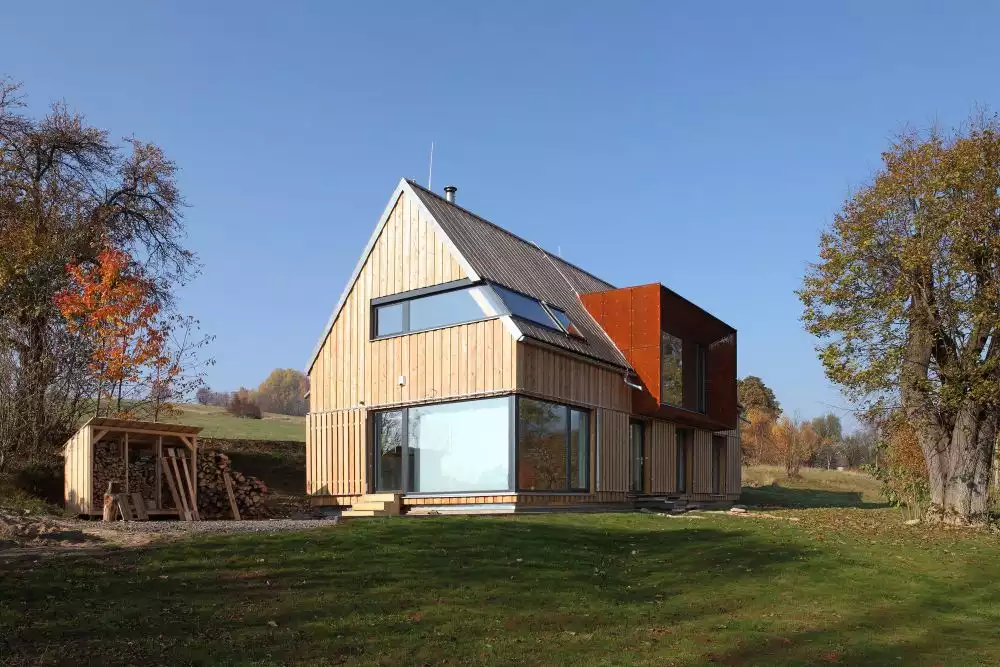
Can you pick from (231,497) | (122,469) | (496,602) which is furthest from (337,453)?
(496,602)

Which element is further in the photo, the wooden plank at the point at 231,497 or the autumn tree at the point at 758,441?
the autumn tree at the point at 758,441

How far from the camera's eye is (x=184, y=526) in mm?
13852

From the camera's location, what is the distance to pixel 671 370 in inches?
899

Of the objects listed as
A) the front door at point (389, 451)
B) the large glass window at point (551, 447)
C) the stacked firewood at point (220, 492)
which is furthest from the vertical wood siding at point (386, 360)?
the stacked firewood at point (220, 492)

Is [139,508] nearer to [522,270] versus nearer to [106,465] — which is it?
[106,465]

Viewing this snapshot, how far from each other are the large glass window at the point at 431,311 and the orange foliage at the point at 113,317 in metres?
8.92

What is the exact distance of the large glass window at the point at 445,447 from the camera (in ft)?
57.8

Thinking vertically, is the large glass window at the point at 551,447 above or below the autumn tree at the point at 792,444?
above

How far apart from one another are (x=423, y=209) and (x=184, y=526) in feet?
30.3

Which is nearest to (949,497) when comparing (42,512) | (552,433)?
(552,433)

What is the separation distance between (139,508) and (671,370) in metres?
13.5

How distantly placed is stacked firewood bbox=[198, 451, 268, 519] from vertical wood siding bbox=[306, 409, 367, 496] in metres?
1.39

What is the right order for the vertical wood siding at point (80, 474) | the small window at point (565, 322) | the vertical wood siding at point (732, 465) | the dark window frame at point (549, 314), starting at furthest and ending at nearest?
the vertical wood siding at point (732, 465), the small window at point (565, 322), the dark window frame at point (549, 314), the vertical wood siding at point (80, 474)

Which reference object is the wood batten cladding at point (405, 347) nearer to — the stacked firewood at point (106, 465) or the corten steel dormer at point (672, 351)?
the stacked firewood at point (106, 465)
